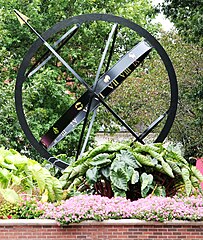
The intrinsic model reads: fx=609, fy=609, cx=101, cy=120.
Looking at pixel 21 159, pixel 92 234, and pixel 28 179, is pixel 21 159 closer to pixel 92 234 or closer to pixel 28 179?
pixel 28 179

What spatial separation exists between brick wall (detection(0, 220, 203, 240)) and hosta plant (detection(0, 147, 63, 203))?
1052 mm

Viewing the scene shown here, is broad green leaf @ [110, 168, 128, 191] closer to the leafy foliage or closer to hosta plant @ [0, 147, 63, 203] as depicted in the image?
hosta plant @ [0, 147, 63, 203]

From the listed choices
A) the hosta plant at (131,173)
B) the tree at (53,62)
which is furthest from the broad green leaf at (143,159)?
the tree at (53,62)

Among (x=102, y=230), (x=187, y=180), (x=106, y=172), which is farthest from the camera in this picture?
(x=187, y=180)

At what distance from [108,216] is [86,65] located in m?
12.7

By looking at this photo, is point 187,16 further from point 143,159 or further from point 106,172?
point 106,172

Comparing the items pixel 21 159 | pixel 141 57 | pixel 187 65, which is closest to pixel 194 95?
pixel 187 65

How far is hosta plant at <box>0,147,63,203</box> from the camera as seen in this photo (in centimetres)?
923

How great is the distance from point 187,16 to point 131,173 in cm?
655

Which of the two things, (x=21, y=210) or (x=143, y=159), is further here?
(x=143, y=159)

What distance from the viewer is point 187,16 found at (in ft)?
48.5

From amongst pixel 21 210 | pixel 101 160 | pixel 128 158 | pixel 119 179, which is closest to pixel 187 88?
pixel 128 158

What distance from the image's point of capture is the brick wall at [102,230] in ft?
26.2

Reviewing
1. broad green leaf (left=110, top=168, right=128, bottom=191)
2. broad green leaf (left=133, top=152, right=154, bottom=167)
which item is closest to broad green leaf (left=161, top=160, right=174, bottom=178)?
broad green leaf (left=133, top=152, right=154, bottom=167)
